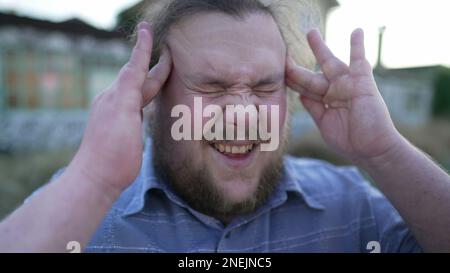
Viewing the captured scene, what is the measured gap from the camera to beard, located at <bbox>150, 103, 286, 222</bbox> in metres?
1.57

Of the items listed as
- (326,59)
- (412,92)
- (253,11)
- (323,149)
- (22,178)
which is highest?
(412,92)

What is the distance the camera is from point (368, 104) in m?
1.55

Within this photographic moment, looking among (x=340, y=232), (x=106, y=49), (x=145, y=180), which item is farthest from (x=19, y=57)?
(x=340, y=232)

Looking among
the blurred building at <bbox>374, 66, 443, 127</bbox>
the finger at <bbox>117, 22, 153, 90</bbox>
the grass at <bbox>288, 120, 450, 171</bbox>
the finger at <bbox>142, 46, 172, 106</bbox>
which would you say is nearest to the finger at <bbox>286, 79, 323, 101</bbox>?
the finger at <bbox>142, 46, 172, 106</bbox>

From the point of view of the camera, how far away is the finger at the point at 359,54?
1595 mm

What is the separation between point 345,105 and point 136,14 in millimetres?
1251

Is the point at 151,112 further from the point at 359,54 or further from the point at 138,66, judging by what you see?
the point at 359,54

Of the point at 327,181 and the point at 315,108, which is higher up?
the point at 315,108

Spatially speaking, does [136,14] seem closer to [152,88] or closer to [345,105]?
[152,88]

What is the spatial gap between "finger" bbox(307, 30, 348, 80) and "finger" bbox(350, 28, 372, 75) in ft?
0.24

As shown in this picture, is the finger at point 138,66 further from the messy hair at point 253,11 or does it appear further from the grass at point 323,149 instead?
the grass at point 323,149

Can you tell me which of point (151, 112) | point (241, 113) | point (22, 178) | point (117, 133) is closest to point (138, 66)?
point (117, 133)

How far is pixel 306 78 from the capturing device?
1.75m

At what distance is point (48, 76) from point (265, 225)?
8.66m
